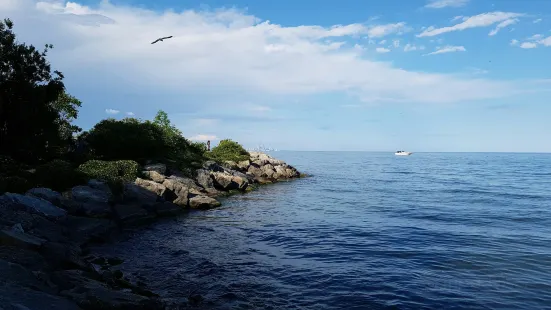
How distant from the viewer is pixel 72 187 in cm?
2586

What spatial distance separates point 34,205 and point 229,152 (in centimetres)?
4509

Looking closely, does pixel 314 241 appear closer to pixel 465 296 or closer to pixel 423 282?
pixel 423 282

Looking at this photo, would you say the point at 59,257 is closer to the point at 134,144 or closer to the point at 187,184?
the point at 187,184

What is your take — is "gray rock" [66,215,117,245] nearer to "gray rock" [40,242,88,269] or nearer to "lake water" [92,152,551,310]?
"lake water" [92,152,551,310]

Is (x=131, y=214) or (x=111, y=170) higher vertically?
(x=111, y=170)

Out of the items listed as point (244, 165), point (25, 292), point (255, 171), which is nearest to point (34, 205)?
point (25, 292)

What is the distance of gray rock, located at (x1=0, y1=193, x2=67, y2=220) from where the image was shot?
16.8m

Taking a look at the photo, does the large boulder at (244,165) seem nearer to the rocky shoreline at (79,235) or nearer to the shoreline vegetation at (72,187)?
the shoreline vegetation at (72,187)

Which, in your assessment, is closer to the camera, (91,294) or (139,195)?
(91,294)

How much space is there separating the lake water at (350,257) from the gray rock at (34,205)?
3.39m

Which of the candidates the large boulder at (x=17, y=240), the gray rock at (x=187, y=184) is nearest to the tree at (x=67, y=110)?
the gray rock at (x=187, y=184)

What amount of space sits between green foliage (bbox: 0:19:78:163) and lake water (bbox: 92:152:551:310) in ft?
46.4

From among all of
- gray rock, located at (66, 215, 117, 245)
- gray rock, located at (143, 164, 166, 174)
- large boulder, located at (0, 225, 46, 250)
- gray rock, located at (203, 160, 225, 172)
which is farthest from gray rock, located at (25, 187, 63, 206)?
gray rock, located at (203, 160, 225, 172)

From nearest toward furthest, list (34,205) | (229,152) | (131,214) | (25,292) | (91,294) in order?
1. (25,292)
2. (91,294)
3. (34,205)
4. (131,214)
5. (229,152)
